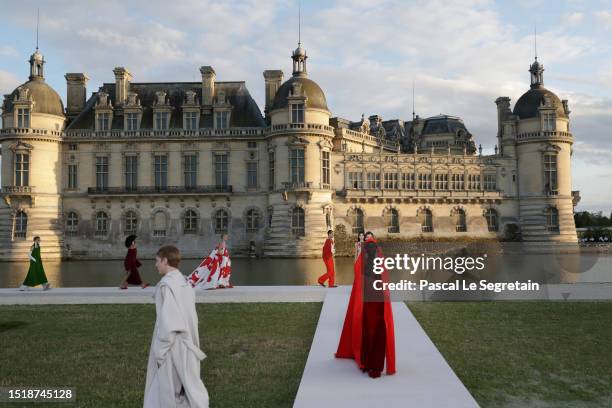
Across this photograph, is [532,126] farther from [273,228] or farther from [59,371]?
[59,371]

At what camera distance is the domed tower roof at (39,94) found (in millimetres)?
47625

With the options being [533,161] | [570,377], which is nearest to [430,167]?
[533,161]

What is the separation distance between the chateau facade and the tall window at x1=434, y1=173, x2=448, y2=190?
183mm

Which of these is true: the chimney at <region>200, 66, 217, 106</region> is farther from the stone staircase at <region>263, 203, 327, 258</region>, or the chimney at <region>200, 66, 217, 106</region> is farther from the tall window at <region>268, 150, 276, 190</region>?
the stone staircase at <region>263, 203, 327, 258</region>

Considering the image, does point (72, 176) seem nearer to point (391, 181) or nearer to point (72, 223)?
point (72, 223)

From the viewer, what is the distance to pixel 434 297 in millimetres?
18906

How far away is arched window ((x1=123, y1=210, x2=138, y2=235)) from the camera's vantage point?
48719 mm

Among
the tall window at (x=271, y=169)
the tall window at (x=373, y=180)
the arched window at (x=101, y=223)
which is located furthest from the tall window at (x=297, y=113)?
the arched window at (x=101, y=223)

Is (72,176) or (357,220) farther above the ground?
(72,176)

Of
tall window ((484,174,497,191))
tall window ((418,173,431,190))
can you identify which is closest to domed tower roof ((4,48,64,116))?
tall window ((418,173,431,190))

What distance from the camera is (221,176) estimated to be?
160 ft

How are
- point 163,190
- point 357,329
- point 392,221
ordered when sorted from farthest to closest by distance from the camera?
point 392,221, point 163,190, point 357,329

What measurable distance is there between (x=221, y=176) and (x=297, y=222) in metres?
7.84

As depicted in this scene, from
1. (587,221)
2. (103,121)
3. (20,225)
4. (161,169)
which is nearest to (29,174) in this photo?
(20,225)
